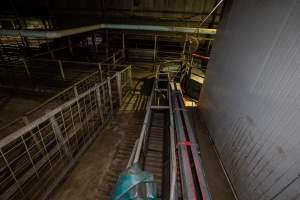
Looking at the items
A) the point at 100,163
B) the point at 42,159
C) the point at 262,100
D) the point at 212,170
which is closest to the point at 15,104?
the point at 42,159

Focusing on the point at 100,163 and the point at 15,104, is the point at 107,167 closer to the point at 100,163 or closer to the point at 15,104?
the point at 100,163

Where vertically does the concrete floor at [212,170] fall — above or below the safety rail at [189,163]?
below

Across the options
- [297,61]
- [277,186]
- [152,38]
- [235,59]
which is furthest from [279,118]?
[152,38]

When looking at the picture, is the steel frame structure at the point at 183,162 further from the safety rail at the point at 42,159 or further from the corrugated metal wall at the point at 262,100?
the safety rail at the point at 42,159

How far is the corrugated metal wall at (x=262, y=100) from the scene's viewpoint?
1374mm

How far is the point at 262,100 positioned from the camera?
1.71 m

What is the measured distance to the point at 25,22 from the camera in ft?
31.8

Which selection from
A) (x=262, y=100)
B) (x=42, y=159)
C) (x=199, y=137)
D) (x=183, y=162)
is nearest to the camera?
(x=262, y=100)

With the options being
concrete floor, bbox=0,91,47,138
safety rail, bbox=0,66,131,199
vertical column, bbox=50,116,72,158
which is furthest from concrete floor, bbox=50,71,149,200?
concrete floor, bbox=0,91,47,138

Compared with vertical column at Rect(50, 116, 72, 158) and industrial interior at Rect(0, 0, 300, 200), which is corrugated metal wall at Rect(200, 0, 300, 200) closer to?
industrial interior at Rect(0, 0, 300, 200)

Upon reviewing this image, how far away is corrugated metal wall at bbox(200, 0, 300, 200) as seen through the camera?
4.51 ft

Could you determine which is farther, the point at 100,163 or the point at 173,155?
the point at 100,163

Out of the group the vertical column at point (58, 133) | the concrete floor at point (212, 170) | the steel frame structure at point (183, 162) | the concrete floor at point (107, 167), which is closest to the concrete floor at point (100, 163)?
the concrete floor at point (107, 167)

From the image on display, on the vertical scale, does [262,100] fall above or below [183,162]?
above
